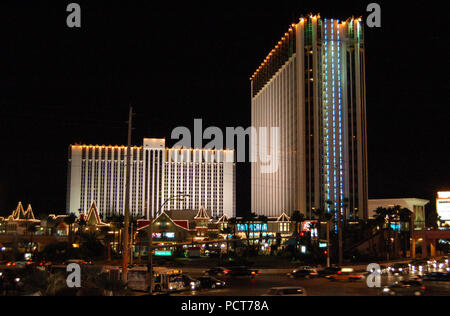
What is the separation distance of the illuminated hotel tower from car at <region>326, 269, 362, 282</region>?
7170 centimetres

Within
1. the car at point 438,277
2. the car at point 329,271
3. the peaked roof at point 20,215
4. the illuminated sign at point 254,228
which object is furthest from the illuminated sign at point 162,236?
the car at point 438,277

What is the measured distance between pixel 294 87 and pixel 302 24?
16.3m

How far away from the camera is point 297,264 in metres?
64.6

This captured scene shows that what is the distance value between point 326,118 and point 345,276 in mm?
80269

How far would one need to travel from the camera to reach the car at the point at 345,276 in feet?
142

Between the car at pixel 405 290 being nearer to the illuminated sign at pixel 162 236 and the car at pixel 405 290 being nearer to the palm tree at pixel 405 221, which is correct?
the palm tree at pixel 405 221

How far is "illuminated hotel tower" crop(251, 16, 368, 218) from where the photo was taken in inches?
4685

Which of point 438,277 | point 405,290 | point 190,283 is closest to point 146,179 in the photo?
point 190,283

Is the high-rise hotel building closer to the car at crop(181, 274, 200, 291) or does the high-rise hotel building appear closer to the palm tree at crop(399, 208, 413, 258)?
the palm tree at crop(399, 208, 413, 258)

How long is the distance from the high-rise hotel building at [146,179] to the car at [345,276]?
118m

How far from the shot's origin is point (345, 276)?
146 feet

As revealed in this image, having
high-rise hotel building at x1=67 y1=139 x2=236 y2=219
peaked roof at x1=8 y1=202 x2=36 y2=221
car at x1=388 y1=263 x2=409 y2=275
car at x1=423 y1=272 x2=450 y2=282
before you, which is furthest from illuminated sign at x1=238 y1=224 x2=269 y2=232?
car at x1=423 y1=272 x2=450 y2=282

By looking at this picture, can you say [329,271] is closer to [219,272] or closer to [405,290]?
[219,272]
